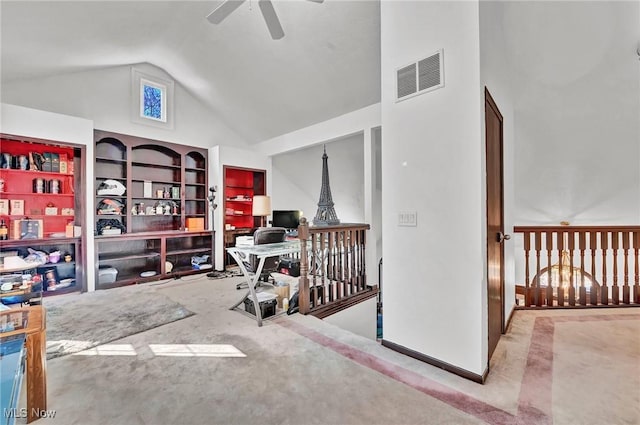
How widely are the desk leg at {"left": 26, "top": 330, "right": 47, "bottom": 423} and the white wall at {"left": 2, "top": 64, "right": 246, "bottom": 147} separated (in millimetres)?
4121

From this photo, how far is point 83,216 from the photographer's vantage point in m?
4.13

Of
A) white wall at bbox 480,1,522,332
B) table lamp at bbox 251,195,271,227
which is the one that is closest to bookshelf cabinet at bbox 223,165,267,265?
table lamp at bbox 251,195,271,227

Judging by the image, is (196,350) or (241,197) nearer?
(196,350)

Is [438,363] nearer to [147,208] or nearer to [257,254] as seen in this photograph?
[257,254]

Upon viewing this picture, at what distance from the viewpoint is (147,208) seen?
5.11 meters

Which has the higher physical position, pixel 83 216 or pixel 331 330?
pixel 83 216

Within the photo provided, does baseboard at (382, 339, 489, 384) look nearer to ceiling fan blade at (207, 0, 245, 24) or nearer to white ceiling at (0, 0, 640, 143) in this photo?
white ceiling at (0, 0, 640, 143)

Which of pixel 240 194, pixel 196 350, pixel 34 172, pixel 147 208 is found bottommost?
pixel 196 350

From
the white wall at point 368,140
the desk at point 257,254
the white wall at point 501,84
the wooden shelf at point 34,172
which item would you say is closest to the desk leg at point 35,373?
the desk at point 257,254

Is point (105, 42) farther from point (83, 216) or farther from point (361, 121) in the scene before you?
point (361, 121)

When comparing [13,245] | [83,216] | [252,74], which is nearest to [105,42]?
[252,74]

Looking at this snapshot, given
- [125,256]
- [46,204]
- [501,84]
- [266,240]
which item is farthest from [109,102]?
[501,84]

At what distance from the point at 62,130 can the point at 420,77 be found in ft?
15.1

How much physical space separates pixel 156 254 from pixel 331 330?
3.68 metres
